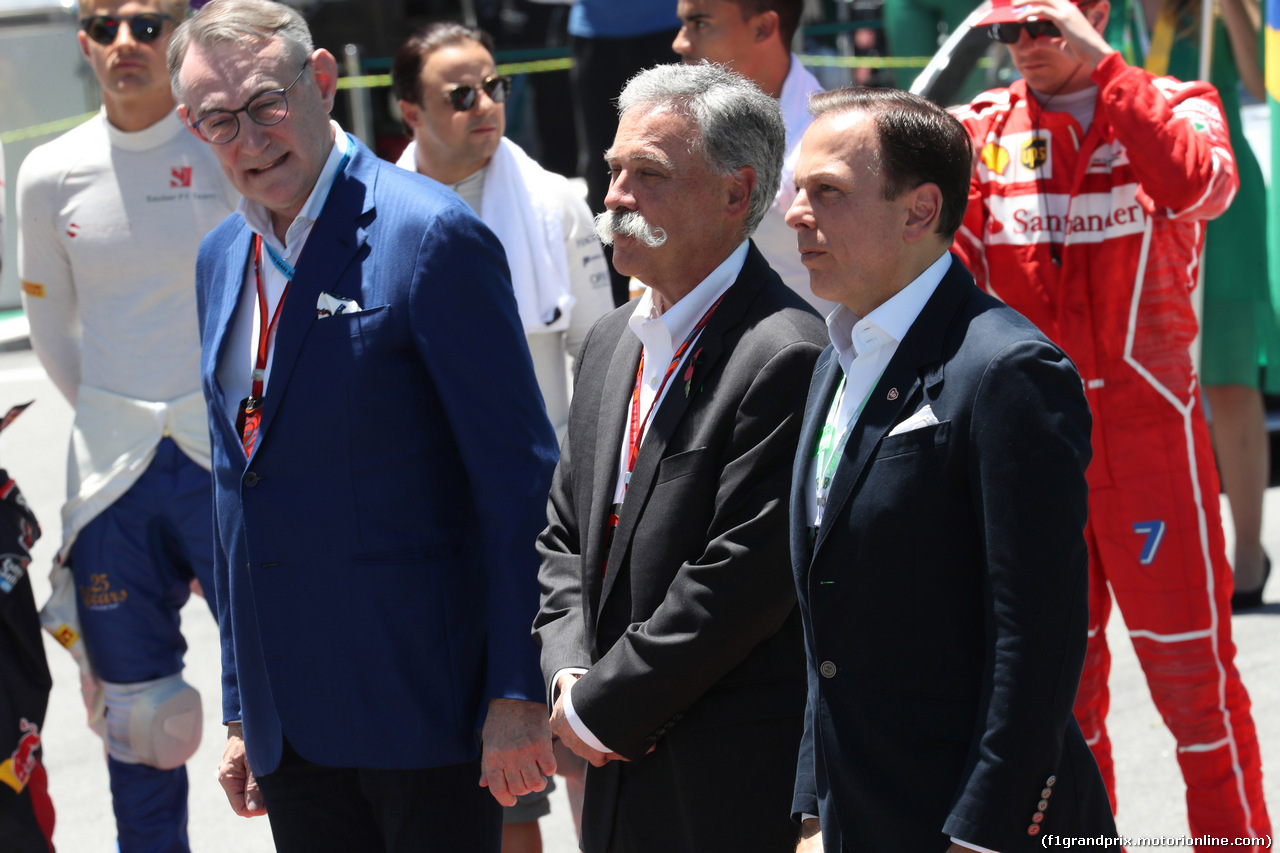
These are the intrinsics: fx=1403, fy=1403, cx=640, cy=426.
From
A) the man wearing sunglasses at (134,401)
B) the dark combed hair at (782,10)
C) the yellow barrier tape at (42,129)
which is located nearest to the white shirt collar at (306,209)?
the man wearing sunglasses at (134,401)

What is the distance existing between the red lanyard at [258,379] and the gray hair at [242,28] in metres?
0.43

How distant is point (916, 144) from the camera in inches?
81.4

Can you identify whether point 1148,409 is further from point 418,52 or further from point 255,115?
Answer: point 418,52

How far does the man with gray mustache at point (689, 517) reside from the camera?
7.54 feet

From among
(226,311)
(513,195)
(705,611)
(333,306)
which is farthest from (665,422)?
(513,195)

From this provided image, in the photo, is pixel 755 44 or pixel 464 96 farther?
pixel 464 96

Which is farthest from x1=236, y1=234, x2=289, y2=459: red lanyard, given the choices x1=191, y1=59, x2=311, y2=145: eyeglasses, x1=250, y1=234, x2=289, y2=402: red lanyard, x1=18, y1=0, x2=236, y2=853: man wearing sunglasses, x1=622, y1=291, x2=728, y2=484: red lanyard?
x1=18, y1=0, x2=236, y2=853: man wearing sunglasses

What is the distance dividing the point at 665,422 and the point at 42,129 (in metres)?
10.2

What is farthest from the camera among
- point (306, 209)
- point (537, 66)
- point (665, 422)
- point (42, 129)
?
point (42, 129)

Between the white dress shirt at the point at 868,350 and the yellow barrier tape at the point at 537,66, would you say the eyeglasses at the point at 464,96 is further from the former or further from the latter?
the yellow barrier tape at the point at 537,66

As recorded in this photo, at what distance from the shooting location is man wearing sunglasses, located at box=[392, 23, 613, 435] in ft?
13.1

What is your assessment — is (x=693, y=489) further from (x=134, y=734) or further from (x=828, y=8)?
(x=828, y=8)

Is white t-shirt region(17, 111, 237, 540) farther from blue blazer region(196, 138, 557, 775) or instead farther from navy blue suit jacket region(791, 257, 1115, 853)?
navy blue suit jacket region(791, 257, 1115, 853)

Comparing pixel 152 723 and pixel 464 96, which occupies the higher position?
pixel 464 96
